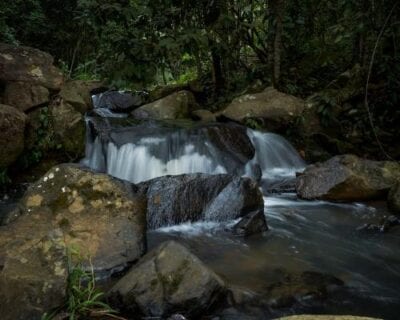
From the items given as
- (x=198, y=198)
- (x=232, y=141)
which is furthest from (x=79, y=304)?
(x=232, y=141)

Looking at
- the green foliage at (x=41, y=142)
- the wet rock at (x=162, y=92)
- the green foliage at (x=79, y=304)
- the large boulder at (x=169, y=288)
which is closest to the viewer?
the green foliage at (x=79, y=304)

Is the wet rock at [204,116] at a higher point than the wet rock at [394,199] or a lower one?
higher

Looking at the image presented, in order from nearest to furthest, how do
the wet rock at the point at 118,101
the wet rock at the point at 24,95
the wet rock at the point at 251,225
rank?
1. the wet rock at the point at 251,225
2. the wet rock at the point at 24,95
3. the wet rock at the point at 118,101

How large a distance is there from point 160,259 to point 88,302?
713mm

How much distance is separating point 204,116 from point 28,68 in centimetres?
438

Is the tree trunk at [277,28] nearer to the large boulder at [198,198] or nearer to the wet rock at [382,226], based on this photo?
the large boulder at [198,198]

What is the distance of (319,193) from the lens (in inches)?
296

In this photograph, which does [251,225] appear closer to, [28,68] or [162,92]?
[28,68]

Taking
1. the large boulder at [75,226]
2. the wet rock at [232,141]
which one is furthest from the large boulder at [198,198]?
the wet rock at [232,141]

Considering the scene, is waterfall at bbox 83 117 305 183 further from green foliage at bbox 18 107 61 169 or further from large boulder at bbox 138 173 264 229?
large boulder at bbox 138 173 264 229

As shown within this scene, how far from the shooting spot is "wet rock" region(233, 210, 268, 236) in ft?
19.4

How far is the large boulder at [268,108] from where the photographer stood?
10.4 meters

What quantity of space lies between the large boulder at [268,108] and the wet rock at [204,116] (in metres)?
0.33

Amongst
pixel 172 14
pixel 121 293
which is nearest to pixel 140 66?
pixel 172 14
